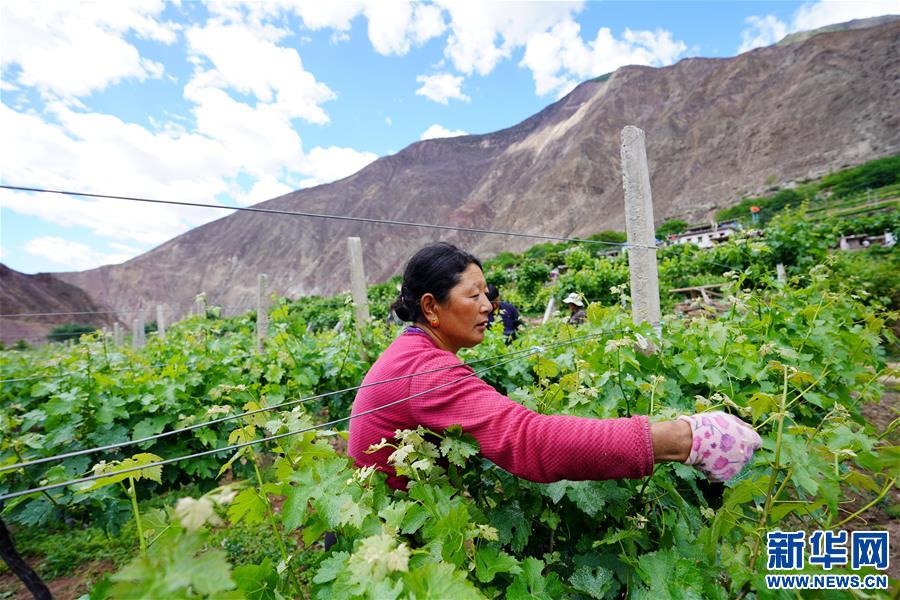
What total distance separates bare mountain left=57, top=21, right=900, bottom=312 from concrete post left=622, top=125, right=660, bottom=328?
60627 mm

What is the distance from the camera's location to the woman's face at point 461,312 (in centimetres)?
172

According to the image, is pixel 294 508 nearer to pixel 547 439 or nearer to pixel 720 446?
pixel 547 439

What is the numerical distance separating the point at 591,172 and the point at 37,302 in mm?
84401

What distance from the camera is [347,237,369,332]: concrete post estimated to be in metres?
4.71

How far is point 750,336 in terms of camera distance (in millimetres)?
2500

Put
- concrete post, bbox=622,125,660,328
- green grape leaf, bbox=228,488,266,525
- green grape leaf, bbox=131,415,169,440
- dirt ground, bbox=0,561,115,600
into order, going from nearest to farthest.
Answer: green grape leaf, bbox=228,488,266,525, concrete post, bbox=622,125,660,328, green grape leaf, bbox=131,415,169,440, dirt ground, bbox=0,561,115,600

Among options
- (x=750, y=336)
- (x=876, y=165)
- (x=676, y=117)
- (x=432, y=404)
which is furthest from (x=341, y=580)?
(x=676, y=117)

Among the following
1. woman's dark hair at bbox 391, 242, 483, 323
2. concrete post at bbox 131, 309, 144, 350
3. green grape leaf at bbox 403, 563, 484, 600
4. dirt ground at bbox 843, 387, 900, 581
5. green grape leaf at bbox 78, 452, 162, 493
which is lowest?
dirt ground at bbox 843, 387, 900, 581

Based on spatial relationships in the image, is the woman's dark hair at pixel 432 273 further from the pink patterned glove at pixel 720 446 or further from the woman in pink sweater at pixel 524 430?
the pink patterned glove at pixel 720 446

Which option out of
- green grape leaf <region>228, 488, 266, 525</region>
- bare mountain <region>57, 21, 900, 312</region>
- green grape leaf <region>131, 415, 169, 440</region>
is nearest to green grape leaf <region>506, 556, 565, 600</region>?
green grape leaf <region>228, 488, 266, 525</region>

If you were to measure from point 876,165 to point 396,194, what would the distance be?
243 feet

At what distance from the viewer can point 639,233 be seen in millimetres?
2805

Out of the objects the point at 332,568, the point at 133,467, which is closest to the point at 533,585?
the point at 332,568

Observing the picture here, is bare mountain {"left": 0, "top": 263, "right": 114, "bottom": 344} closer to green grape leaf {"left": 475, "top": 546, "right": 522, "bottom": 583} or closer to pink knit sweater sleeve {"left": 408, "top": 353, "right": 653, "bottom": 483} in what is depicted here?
pink knit sweater sleeve {"left": 408, "top": 353, "right": 653, "bottom": 483}
